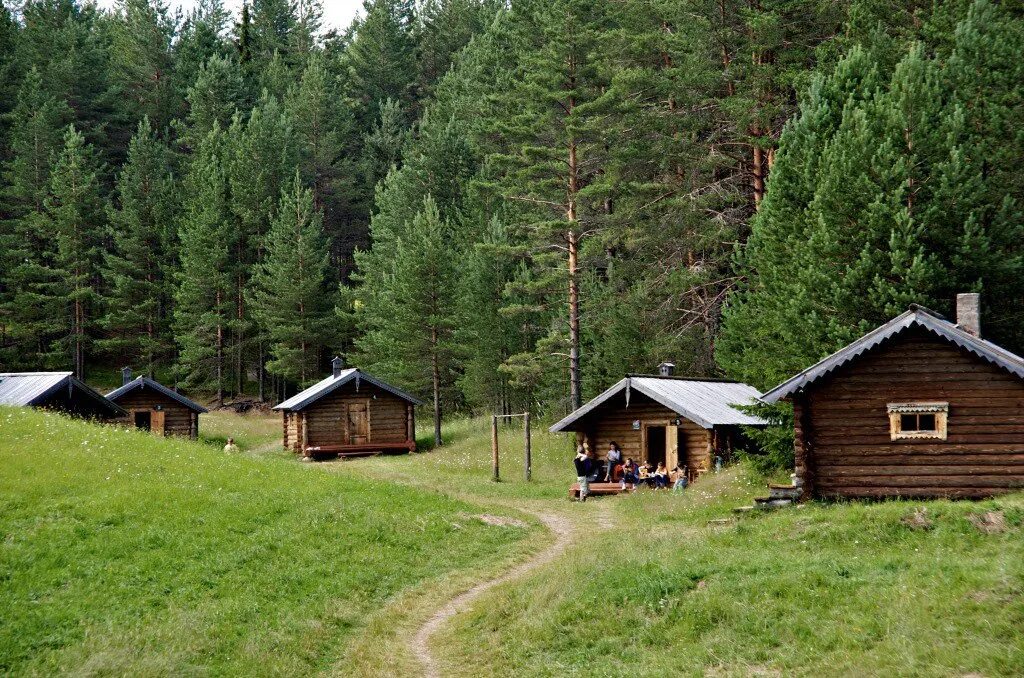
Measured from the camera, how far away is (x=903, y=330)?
21109 mm

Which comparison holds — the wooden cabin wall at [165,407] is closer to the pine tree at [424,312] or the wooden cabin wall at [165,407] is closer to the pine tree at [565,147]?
the pine tree at [424,312]

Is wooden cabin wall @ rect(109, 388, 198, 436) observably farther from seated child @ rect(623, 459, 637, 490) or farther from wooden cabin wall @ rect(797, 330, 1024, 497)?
wooden cabin wall @ rect(797, 330, 1024, 497)

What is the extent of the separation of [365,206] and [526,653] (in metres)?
68.5

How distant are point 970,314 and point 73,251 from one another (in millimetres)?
61328

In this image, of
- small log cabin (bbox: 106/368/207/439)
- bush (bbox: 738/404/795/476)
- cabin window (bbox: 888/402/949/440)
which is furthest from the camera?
small log cabin (bbox: 106/368/207/439)

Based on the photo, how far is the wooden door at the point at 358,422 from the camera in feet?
155

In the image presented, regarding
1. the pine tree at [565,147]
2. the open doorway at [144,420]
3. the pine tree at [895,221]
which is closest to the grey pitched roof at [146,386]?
the open doorway at [144,420]

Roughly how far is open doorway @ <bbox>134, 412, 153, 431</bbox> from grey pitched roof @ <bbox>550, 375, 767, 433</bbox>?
26293mm

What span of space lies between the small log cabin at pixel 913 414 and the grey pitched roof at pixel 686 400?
24.1ft

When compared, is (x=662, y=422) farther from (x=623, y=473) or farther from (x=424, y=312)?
(x=424, y=312)

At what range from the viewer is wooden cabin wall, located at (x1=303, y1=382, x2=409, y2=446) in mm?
46844

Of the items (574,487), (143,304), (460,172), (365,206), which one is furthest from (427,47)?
(574,487)

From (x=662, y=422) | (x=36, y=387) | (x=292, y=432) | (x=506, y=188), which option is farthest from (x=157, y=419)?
(x=662, y=422)

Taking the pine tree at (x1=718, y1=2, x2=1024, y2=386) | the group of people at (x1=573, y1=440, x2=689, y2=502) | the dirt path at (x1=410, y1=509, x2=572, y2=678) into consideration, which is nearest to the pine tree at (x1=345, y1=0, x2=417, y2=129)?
the group of people at (x1=573, y1=440, x2=689, y2=502)
